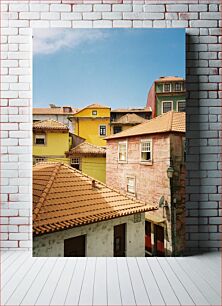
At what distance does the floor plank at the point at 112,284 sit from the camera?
212 centimetres

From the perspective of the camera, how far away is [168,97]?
294cm

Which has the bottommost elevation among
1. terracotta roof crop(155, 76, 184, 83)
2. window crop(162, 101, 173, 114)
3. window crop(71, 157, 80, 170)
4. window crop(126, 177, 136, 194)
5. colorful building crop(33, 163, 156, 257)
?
colorful building crop(33, 163, 156, 257)

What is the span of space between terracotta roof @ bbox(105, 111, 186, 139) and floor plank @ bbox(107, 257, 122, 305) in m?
1.09

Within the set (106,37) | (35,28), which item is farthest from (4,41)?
(106,37)

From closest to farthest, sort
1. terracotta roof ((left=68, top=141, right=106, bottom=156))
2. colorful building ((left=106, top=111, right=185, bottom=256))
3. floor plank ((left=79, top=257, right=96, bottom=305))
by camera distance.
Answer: floor plank ((left=79, top=257, right=96, bottom=305)) → colorful building ((left=106, top=111, right=185, bottom=256)) → terracotta roof ((left=68, top=141, right=106, bottom=156))

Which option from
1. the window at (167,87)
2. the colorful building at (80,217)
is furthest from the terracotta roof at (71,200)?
the window at (167,87)

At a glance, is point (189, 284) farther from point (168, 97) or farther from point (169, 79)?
point (169, 79)

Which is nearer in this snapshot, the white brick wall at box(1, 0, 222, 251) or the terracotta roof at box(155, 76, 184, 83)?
the terracotta roof at box(155, 76, 184, 83)

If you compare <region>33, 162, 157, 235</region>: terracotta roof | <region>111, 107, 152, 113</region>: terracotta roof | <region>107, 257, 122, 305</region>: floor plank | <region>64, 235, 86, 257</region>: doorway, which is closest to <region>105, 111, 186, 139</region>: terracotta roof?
<region>111, 107, 152, 113</region>: terracotta roof

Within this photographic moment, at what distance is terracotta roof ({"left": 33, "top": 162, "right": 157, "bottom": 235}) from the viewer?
281 centimetres

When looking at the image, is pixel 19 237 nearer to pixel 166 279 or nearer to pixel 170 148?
pixel 166 279

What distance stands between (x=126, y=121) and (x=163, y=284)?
1.36 meters

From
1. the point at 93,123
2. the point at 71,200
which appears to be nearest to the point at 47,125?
the point at 93,123

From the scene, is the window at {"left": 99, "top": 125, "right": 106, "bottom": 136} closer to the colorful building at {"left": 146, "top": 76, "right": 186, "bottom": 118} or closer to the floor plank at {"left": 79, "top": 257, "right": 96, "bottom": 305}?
the colorful building at {"left": 146, "top": 76, "right": 186, "bottom": 118}
